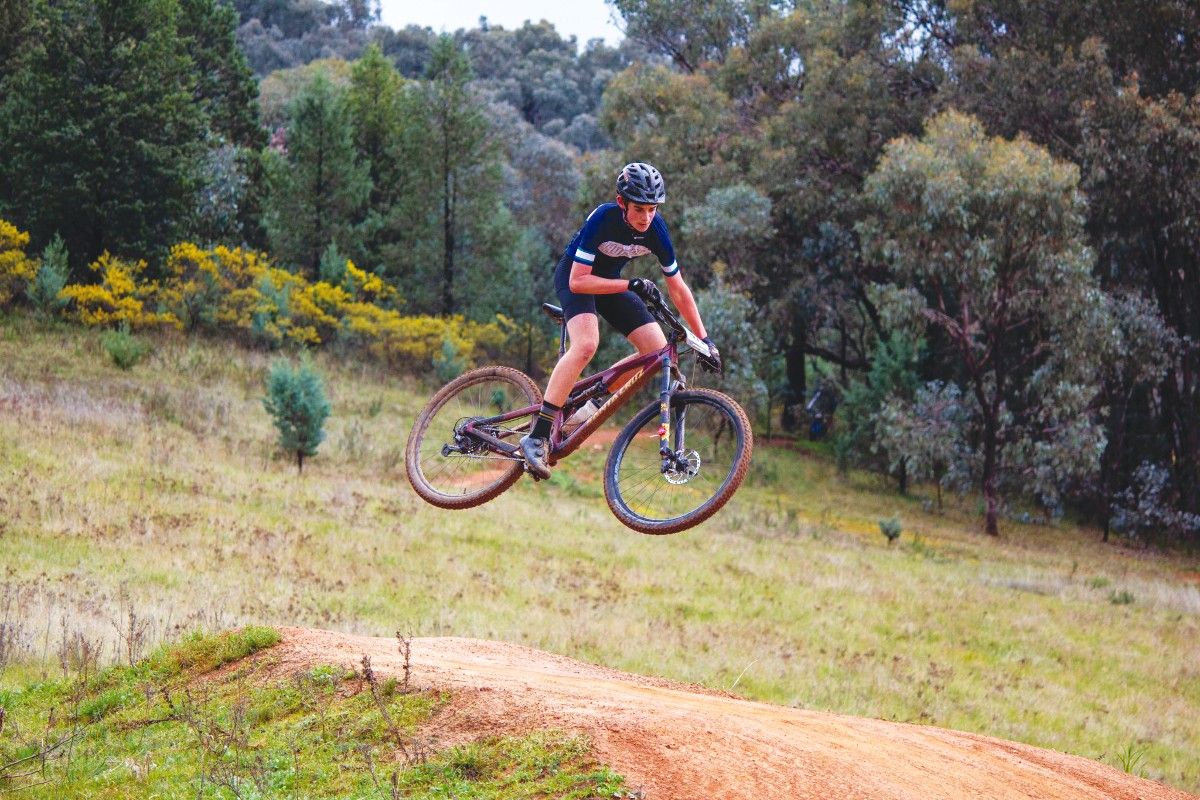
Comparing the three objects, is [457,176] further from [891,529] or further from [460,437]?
[460,437]

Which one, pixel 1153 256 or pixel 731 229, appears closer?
pixel 1153 256

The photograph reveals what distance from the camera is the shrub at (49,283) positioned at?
124ft

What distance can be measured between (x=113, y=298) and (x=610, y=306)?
33.8m

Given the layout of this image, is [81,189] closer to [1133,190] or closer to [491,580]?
[491,580]

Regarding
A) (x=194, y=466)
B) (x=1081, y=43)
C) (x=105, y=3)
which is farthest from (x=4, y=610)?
(x=1081, y=43)

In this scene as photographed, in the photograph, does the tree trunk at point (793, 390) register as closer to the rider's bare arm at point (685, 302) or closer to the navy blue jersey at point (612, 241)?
the rider's bare arm at point (685, 302)

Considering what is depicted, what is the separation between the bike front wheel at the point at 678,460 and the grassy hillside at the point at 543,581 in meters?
6.68

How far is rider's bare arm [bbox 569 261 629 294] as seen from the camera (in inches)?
333

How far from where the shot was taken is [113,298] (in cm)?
3841

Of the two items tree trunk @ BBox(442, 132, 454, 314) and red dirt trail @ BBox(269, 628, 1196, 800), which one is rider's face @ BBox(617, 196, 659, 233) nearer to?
red dirt trail @ BBox(269, 628, 1196, 800)

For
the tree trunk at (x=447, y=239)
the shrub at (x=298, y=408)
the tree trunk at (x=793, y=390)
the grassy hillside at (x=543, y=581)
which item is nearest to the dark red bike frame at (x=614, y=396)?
the grassy hillside at (x=543, y=581)

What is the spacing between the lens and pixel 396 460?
96.7 ft

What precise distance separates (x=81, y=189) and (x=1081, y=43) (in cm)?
3355

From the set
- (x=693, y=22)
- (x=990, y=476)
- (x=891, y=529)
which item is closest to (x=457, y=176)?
(x=693, y=22)
